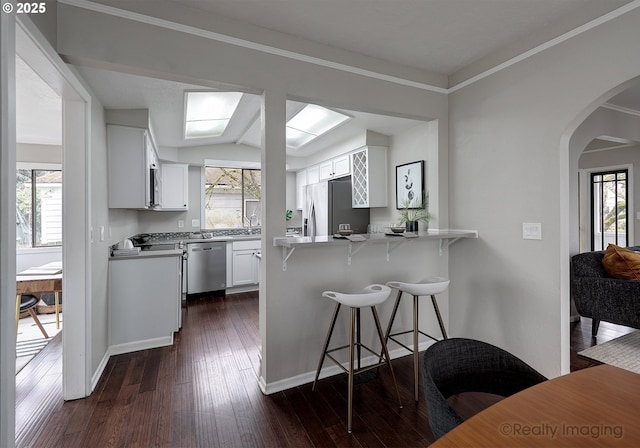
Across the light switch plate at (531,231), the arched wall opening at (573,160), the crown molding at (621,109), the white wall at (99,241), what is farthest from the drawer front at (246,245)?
the crown molding at (621,109)

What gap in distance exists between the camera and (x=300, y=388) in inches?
92.5

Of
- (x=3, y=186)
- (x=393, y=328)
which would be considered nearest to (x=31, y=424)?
(x=3, y=186)

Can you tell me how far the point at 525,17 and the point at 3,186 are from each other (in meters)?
3.07

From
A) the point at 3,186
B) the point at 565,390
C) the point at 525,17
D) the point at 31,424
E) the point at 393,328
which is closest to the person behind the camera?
the point at 565,390

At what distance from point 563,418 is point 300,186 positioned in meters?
5.56

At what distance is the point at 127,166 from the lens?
2957mm

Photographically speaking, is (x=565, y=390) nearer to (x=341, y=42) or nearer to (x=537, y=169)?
(x=537, y=169)

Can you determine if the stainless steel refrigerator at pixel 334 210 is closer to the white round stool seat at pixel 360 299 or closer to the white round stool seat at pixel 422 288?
the white round stool seat at pixel 422 288

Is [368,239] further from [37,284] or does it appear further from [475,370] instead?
[37,284]

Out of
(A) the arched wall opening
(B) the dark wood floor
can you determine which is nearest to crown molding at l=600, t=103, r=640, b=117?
(A) the arched wall opening

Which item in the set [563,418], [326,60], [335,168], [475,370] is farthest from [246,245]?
[563,418]

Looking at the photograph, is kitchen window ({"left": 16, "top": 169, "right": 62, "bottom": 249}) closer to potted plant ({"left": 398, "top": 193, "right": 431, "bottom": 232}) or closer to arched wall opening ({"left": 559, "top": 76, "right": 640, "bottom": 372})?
potted plant ({"left": 398, "top": 193, "right": 431, "bottom": 232})

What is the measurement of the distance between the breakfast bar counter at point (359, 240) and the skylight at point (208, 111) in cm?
172

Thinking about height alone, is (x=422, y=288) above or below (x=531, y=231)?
below
